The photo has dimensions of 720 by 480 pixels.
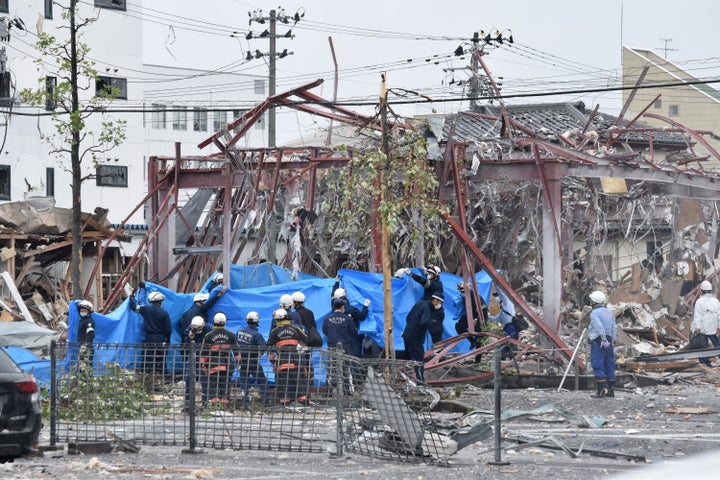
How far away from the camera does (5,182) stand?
143 ft

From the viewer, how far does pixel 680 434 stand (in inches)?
547

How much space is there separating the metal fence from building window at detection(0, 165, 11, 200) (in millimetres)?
31904

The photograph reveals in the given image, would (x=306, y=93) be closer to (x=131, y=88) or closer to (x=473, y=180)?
(x=473, y=180)

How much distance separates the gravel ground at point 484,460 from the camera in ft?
35.9

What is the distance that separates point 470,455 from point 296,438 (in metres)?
1.78

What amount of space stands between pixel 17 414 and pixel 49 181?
118 ft

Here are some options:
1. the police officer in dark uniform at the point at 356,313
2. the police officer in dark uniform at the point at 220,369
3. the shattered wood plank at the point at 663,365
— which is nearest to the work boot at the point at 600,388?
the police officer in dark uniform at the point at 356,313

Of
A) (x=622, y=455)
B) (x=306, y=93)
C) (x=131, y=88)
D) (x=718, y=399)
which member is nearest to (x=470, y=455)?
(x=622, y=455)

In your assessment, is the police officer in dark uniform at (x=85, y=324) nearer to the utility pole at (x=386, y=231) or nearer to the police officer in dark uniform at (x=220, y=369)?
the utility pole at (x=386, y=231)

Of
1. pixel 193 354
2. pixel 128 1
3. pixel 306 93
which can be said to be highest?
pixel 128 1

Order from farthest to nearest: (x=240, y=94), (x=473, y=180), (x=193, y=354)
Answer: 1. (x=240, y=94)
2. (x=473, y=180)
3. (x=193, y=354)

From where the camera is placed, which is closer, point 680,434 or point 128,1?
point 680,434

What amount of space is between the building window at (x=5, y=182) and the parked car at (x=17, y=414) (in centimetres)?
3390

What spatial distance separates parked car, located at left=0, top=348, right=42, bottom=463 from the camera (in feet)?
34.1
